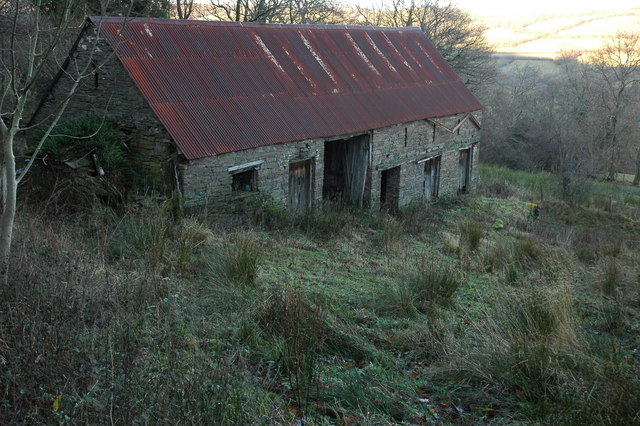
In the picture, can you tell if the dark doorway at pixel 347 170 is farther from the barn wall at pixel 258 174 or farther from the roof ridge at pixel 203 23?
the roof ridge at pixel 203 23

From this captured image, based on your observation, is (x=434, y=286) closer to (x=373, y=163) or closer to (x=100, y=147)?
(x=100, y=147)

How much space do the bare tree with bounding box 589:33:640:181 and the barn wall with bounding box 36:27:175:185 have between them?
108 feet

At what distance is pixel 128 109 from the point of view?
1097 centimetres

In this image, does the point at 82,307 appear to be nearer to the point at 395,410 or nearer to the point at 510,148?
the point at 395,410

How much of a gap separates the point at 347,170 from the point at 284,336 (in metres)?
10.8

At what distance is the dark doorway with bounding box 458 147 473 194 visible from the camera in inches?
791

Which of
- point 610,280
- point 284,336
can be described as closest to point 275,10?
point 610,280

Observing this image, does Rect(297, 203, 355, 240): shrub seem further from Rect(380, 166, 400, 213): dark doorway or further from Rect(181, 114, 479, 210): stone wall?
Rect(380, 166, 400, 213): dark doorway

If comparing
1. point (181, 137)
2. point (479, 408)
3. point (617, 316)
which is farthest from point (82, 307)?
point (181, 137)

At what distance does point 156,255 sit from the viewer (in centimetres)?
684

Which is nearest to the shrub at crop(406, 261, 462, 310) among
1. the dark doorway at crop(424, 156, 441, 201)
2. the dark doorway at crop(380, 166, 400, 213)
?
the dark doorway at crop(380, 166, 400, 213)

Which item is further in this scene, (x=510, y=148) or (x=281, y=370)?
(x=510, y=148)

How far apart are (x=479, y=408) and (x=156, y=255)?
13.0ft

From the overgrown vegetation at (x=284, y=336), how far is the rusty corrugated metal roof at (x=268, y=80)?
270 centimetres
